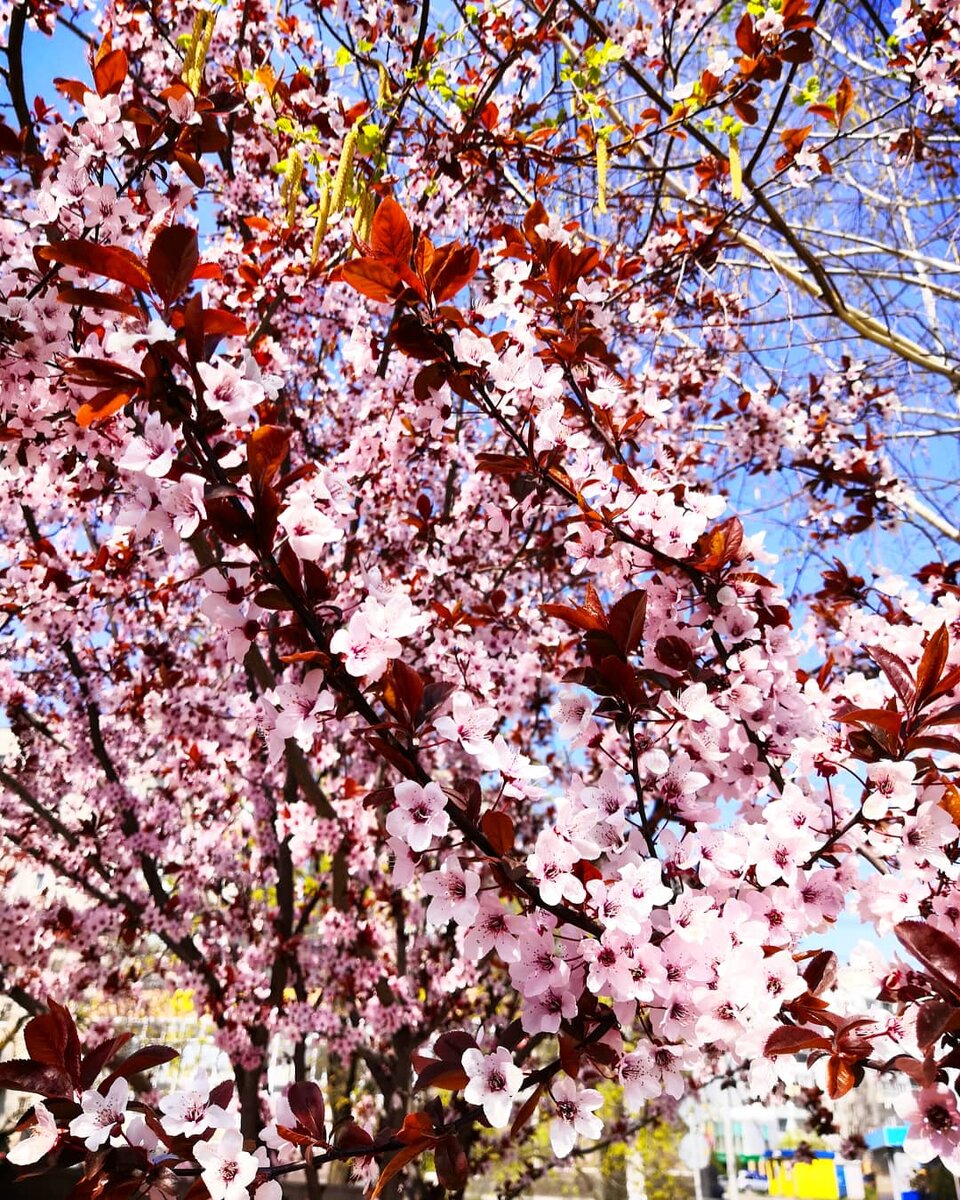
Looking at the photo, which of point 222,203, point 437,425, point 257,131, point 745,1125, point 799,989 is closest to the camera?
point 799,989

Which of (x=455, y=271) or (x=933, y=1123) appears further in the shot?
(x=455, y=271)

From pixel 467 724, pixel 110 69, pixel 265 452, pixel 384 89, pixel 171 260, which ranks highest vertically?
pixel 384 89

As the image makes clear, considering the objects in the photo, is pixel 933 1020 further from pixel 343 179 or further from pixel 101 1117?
pixel 343 179

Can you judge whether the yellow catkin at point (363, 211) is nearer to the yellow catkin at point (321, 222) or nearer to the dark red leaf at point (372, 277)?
the yellow catkin at point (321, 222)

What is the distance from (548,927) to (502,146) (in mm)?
3008

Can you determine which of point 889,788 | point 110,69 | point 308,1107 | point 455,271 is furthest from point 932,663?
point 110,69

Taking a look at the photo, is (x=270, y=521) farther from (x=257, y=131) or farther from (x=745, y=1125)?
(x=745, y=1125)

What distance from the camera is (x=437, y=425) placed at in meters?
1.86

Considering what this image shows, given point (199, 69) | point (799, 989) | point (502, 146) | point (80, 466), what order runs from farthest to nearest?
point (502, 146) < point (80, 466) < point (199, 69) < point (799, 989)

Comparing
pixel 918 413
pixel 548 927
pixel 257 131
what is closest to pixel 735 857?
pixel 548 927

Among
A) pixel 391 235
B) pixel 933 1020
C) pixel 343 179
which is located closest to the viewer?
pixel 933 1020

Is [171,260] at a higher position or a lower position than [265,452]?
higher

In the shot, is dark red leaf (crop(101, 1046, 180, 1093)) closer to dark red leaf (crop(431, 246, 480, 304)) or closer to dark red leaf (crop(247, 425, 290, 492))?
dark red leaf (crop(247, 425, 290, 492))

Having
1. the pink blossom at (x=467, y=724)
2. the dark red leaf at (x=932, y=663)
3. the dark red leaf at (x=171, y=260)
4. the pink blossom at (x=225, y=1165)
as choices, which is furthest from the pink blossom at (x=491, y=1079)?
the dark red leaf at (x=171, y=260)
